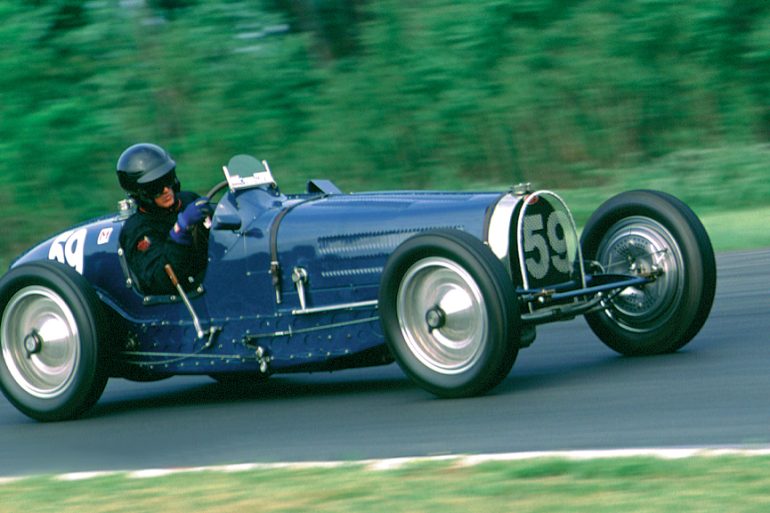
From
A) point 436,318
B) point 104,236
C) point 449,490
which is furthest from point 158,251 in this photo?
point 449,490

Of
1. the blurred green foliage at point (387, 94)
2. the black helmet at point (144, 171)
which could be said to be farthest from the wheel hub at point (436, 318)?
the blurred green foliage at point (387, 94)

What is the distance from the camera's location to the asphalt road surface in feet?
19.5

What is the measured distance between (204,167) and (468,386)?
44.9ft

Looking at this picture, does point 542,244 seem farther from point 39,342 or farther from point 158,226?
point 39,342

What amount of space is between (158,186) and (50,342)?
1.13 metres

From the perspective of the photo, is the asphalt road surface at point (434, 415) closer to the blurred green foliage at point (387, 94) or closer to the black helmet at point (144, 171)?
the black helmet at point (144, 171)

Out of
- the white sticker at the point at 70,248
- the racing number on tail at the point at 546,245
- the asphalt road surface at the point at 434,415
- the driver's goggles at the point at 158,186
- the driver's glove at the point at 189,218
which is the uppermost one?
the driver's goggles at the point at 158,186

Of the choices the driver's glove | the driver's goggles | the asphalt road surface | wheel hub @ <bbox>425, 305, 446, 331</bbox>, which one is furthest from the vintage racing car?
the driver's goggles

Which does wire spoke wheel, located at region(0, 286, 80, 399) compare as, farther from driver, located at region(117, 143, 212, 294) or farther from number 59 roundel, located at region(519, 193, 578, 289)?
number 59 roundel, located at region(519, 193, 578, 289)

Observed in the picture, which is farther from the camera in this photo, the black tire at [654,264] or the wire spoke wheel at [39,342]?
the wire spoke wheel at [39,342]

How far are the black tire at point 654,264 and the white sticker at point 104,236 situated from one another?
292 cm

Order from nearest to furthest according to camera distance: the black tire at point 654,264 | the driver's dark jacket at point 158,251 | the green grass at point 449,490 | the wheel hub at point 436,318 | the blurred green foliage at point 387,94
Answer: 1. the green grass at point 449,490
2. the wheel hub at point 436,318
3. the black tire at point 654,264
4. the driver's dark jacket at point 158,251
5. the blurred green foliage at point 387,94

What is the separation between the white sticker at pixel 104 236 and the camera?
823cm

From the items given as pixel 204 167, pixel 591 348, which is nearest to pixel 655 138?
pixel 204 167
